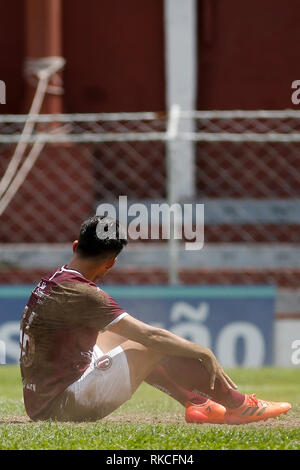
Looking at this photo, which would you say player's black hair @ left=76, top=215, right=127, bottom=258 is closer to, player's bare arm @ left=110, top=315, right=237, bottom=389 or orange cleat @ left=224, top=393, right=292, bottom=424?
player's bare arm @ left=110, top=315, right=237, bottom=389

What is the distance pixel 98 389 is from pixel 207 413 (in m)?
0.56

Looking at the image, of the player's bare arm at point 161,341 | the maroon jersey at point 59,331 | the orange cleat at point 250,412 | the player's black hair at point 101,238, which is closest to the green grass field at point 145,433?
the orange cleat at point 250,412

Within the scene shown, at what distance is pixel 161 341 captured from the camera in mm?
4402

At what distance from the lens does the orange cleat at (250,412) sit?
4715mm

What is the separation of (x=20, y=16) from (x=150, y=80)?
1.92 meters

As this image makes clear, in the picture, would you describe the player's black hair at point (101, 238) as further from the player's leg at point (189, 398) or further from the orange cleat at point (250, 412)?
the orange cleat at point (250, 412)

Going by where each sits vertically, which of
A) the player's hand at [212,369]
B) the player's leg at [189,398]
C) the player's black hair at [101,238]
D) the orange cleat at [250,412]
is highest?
the player's black hair at [101,238]

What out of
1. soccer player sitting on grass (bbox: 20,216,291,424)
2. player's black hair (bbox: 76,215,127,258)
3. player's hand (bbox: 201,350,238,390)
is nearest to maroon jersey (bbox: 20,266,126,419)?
soccer player sitting on grass (bbox: 20,216,291,424)

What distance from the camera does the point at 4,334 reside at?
8.74m

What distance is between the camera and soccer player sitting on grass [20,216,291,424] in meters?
4.41

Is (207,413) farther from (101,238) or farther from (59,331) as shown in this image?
(101,238)

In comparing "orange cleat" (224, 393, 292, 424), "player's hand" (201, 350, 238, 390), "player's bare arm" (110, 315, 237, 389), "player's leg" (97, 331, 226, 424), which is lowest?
"orange cleat" (224, 393, 292, 424)
